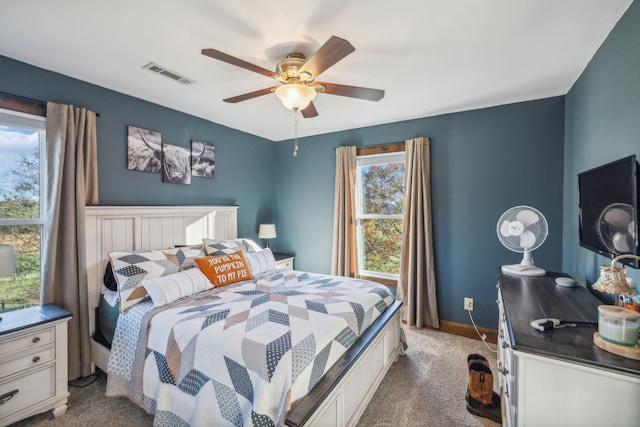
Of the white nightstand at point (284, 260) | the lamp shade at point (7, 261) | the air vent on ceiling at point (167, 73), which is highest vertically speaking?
the air vent on ceiling at point (167, 73)

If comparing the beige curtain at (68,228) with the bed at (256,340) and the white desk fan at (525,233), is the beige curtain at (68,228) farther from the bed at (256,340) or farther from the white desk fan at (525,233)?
the white desk fan at (525,233)

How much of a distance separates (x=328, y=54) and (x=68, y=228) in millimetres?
2318

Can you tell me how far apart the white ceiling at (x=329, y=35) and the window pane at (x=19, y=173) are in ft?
1.84

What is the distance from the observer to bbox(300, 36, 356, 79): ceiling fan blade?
143 cm

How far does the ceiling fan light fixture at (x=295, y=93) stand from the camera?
1.86 meters

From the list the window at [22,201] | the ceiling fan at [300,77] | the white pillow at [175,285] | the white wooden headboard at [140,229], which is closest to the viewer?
the ceiling fan at [300,77]

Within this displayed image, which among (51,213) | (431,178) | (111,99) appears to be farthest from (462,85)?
(51,213)

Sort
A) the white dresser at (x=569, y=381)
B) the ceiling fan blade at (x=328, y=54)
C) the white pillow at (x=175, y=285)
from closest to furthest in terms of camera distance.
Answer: the white dresser at (x=569, y=381) < the ceiling fan blade at (x=328, y=54) < the white pillow at (x=175, y=285)

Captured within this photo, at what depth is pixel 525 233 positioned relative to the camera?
231 centimetres

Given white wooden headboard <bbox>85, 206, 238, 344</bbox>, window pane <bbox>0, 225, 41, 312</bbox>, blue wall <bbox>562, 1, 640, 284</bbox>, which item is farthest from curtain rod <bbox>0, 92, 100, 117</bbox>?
blue wall <bbox>562, 1, 640, 284</bbox>

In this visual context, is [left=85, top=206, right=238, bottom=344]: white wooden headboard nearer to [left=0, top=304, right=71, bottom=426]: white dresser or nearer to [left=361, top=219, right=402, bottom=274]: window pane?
[left=0, top=304, right=71, bottom=426]: white dresser

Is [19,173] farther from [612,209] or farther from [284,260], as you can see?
[612,209]

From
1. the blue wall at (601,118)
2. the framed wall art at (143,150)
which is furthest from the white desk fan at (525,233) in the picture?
the framed wall art at (143,150)

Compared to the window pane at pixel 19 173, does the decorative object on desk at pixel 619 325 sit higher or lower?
lower
